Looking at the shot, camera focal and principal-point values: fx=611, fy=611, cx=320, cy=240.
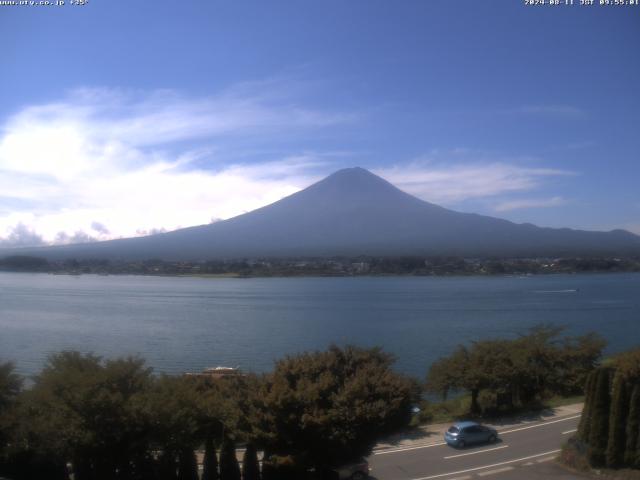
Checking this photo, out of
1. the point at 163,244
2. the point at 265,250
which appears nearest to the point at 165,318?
the point at 265,250

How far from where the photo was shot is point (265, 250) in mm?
92438

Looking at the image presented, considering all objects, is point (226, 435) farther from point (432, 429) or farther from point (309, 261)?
point (309, 261)

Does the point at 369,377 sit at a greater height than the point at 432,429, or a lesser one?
greater

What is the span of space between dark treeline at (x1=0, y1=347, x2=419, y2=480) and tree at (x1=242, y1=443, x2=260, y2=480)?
1cm

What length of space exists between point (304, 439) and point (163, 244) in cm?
10605

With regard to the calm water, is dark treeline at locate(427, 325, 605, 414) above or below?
above

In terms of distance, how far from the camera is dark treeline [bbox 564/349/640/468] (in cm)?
666

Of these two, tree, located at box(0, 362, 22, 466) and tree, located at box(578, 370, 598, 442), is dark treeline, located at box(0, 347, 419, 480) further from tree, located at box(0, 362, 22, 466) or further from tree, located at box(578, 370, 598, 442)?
tree, located at box(578, 370, 598, 442)

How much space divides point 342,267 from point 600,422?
70308mm

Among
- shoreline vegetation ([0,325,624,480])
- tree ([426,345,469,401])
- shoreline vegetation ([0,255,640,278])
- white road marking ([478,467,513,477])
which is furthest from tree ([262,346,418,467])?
shoreline vegetation ([0,255,640,278])

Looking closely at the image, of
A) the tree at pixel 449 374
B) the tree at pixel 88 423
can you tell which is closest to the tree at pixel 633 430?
the tree at pixel 88 423

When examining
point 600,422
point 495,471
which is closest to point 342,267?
point 495,471

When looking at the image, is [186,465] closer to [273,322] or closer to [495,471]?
[495,471]

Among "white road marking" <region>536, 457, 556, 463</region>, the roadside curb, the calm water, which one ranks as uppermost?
"white road marking" <region>536, 457, 556, 463</region>
